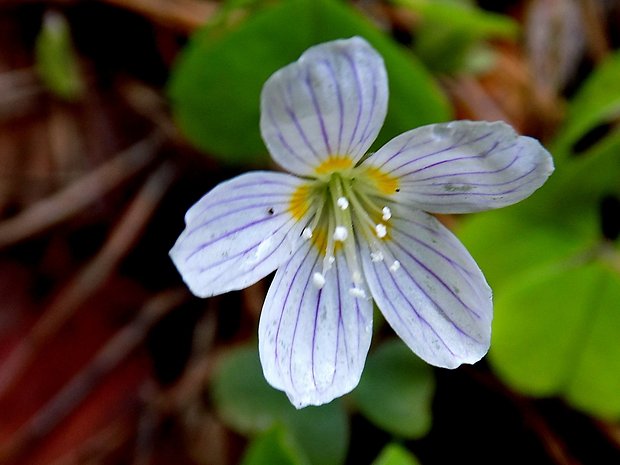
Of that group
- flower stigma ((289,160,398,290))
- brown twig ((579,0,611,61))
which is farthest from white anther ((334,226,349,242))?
brown twig ((579,0,611,61))

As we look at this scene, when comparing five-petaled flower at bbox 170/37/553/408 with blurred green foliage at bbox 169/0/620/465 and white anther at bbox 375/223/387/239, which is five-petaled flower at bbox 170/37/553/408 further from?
blurred green foliage at bbox 169/0/620/465

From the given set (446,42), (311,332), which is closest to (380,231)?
(311,332)

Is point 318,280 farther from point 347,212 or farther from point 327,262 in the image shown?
point 347,212

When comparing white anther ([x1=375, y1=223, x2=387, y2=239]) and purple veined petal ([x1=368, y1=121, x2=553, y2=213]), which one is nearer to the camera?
purple veined petal ([x1=368, y1=121, x2=553, y2=213])

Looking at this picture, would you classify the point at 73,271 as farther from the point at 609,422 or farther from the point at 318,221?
the point at 609,422

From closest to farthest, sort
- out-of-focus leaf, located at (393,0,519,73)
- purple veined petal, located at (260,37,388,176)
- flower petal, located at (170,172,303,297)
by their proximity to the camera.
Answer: purple veined petal, located at (260,37,388,176), flower petal, located at (170,172,303,297), out-of-focus leaf, located at (393,0,519,73)

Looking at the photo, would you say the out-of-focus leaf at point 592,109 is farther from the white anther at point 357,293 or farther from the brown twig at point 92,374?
the brown twig at point 92,374
